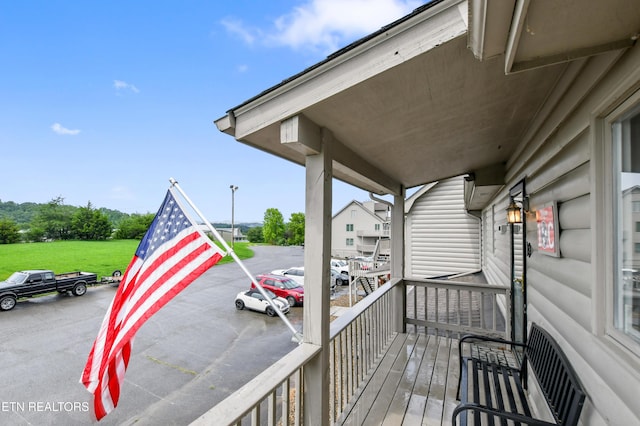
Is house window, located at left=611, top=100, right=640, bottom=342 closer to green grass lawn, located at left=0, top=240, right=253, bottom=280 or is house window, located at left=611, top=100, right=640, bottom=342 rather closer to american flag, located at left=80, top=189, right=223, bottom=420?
american flag, located at left=80, top=189, right=223, bottom=420

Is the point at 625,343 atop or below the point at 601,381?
atop

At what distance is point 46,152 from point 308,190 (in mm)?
87846

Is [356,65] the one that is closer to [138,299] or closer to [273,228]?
[138,299]

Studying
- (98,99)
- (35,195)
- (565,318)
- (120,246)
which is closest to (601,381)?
(565,318)

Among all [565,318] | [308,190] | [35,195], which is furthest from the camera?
[35,195]

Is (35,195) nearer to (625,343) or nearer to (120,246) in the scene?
(120,246)

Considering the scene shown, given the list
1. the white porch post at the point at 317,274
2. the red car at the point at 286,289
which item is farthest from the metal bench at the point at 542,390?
the red car at the point at 286,289

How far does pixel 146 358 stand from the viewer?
289 inches

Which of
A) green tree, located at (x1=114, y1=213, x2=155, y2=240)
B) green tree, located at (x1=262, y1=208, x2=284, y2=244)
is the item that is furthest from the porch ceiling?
green tree, located at (x1=262, y1=208, x2=284, y2=244)

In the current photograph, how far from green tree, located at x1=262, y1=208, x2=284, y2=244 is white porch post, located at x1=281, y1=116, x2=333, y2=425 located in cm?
4807

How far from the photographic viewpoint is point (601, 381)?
1.18 meters

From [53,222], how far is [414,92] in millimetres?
44600

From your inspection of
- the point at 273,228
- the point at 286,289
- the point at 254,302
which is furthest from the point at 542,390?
the point at 273,228

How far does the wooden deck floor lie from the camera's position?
241 cm
